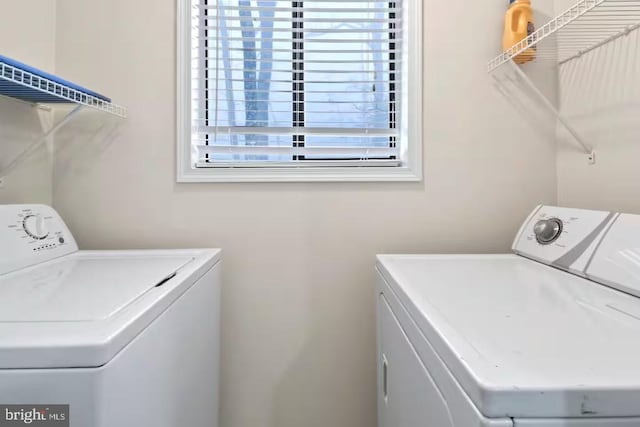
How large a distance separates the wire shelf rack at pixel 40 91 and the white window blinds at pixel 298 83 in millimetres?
344

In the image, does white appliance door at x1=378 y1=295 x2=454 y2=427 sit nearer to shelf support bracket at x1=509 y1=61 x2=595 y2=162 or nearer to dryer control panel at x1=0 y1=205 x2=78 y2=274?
shelf support bracket at x1=509 y1=61 x2=595 y2=162

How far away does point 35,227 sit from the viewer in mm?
1054

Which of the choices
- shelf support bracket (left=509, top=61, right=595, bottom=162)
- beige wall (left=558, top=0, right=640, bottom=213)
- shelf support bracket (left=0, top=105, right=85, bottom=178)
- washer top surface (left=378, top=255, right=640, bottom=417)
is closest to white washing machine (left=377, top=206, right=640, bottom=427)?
washer top surface (left=378, top=255, right=640, bottom=417)

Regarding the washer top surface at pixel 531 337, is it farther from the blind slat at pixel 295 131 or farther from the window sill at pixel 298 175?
the blind slat at pixel 295 131

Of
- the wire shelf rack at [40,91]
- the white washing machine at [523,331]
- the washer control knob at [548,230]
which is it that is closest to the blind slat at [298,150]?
the wire shelf rack at [40,91]

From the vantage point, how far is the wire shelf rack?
2.73 ft

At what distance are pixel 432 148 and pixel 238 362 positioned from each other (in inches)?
47.5

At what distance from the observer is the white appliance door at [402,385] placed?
0.58 metres

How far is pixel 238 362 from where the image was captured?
1325 mm

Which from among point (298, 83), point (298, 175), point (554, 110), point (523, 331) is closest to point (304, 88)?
point (298, 83)

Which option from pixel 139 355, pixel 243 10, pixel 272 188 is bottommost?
pixel 139 355

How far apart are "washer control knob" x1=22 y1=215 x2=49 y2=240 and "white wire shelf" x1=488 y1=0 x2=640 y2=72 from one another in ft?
5.55

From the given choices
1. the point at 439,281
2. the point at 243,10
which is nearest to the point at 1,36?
the point at 243,10

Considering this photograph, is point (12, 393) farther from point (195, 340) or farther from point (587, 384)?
point (587, 384)
